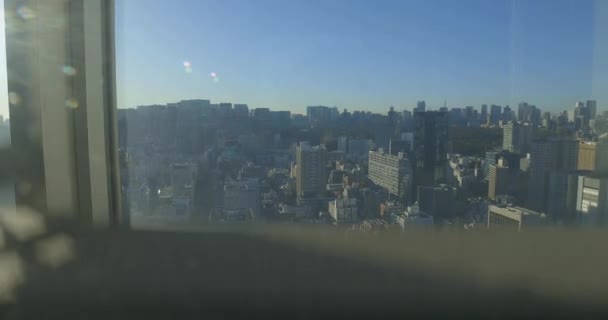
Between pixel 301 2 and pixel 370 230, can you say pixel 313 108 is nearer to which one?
pixel 301 2

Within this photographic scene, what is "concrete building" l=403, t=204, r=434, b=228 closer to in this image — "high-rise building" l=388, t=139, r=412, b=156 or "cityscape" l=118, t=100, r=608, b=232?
"cityscape" l=118, t=100, r=608, b=232

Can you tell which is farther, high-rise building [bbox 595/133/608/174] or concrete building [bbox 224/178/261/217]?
concrete building [bbox 224/178/261/217]

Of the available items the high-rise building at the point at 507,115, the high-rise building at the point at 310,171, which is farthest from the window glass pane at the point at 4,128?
the high-rise building at the point at 507,115

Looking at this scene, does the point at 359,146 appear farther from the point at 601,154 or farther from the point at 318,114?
the point at 601,154

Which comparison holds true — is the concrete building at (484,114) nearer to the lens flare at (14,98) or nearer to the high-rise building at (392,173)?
the high-rise building at (392,173)

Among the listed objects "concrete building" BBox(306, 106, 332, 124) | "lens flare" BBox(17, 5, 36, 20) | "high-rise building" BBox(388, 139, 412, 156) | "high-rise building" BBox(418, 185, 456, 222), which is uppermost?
"lens flare" BBox(17, 5, 36, 20)

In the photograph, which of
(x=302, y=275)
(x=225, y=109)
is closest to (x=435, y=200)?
(x=302, y=275)

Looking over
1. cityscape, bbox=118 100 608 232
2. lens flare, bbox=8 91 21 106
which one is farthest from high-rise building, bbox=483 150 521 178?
lens flare, bbox=8 91 21 106
